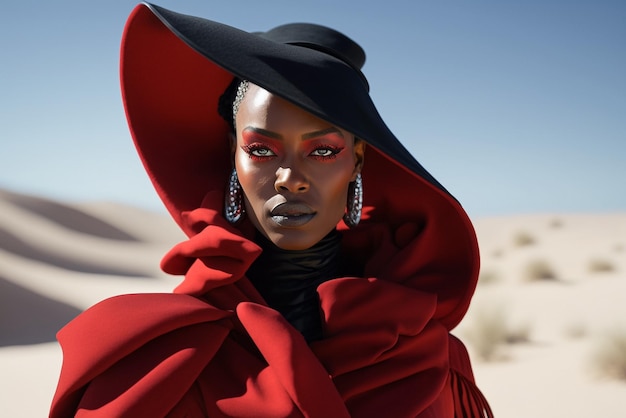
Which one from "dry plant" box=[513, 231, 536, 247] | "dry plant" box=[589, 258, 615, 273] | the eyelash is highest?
"dry plant" box=[513, 231, 536, 247]

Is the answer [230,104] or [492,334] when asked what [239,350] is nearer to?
[230,104]

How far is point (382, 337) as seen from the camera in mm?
2020

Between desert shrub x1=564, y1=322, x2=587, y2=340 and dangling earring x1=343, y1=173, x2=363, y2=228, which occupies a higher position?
dangling earring x1=343, y1=173, x2=363, y2=228

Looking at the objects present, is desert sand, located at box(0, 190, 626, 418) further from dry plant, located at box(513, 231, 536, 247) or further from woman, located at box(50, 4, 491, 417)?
woman, located at box(50, 4, 491, 417)

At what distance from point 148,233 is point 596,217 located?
97.9ft

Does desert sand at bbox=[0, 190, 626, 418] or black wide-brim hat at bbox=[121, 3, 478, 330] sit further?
desert sand at bbox=[0, 190, 626, 418]

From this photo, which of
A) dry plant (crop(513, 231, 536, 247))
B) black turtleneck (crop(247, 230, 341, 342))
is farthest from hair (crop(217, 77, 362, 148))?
dry plant (crop(513, 231, 536, 247))

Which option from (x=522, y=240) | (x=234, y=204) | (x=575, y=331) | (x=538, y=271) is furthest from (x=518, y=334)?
(x=522, y=240)

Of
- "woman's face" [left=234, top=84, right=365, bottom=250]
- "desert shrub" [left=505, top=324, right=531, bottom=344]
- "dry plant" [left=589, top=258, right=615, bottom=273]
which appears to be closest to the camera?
"woman's face" [left=234, top=84, right=365, bottom=250]

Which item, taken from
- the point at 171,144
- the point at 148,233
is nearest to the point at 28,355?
the point at 171,144

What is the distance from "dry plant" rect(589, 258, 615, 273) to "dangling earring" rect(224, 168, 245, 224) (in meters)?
16.2

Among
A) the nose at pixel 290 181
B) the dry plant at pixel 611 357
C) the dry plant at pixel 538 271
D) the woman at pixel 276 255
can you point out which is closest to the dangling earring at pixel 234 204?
the woman at pixel 276 255

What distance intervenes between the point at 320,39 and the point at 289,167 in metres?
0.46

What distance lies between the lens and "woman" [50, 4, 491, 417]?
187cm
